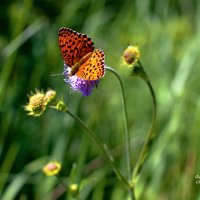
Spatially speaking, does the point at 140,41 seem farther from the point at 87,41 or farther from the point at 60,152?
the point at 87,41

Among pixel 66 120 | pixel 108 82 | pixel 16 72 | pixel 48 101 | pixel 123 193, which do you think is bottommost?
pixel 123 193

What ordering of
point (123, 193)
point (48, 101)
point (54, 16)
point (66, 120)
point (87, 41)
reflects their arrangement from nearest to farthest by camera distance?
point (87, 41) → point (48, 101) → point (123, 193) → point (66, 120) → point (54, 16)

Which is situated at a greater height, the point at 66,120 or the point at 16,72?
the point at 16,72

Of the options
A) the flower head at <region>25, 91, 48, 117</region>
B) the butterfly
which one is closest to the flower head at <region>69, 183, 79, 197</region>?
the flower head at <region>25, 91, 48, 117</region>

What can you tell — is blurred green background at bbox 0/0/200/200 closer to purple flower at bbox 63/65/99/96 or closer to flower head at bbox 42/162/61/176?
flower head at bbox 42/162/61/176

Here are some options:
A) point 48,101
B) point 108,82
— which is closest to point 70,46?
point 48,101

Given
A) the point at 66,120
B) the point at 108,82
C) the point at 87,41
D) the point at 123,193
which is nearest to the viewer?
the point at 87,41
